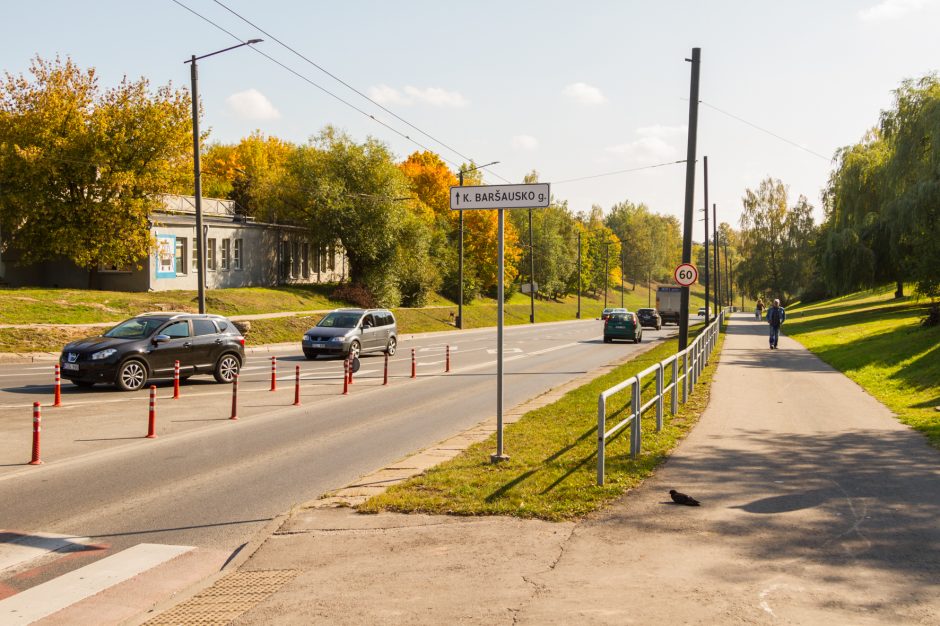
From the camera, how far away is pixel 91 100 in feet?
135

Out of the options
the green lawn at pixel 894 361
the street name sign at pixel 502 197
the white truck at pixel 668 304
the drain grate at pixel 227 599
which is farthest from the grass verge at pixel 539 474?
the white truck at pixel 668 304

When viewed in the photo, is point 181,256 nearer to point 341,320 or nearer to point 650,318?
point 341,320

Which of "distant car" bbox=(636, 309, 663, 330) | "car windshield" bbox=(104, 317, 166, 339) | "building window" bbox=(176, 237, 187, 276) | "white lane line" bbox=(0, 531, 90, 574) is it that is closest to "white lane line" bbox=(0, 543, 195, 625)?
"white lane line" bbox=(0, 531, 90, 574)

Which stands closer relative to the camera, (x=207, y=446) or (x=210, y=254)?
(x=207, y=446)

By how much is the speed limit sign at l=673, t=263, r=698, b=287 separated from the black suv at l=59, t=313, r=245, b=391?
11501 millimetres

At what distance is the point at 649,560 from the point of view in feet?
20.1

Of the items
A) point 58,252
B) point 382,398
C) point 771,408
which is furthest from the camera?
point 58,252

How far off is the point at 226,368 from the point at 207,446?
9.14 m

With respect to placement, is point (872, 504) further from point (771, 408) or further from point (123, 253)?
point (123, 253)

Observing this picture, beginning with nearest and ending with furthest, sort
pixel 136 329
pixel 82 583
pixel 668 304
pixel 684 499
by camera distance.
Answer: pixel 82 583, pixel 684 499, pixel 136 329, pixel 668 304

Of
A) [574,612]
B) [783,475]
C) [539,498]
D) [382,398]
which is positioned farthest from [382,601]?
[382,398]

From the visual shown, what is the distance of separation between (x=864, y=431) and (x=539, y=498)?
22.5ft

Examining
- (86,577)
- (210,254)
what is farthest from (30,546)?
(210,254)

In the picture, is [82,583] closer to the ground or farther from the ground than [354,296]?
closer to the ground
